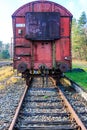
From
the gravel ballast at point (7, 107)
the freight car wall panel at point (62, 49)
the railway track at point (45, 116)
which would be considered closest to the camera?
the railway track at point (45, 116)

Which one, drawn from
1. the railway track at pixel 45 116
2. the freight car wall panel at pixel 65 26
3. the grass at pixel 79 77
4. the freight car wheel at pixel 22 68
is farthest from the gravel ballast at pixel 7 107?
the freight car wall panel at pixel 65 26

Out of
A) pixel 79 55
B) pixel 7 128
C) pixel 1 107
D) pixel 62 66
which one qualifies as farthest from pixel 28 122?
pixel 79 55

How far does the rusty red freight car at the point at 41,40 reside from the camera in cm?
1430

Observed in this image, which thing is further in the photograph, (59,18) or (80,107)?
(59,18)

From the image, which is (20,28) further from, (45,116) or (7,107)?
(45,116)

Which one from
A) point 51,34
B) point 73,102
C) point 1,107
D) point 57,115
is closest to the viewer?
point 57,115

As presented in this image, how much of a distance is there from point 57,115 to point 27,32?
6824mm

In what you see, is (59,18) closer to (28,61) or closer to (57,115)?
(28,61)

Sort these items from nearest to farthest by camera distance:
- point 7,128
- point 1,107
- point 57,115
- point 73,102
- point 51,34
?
1. point 7,128
2. point 57,115
3. point 1,107
4. point 73,102
5. point 51,34

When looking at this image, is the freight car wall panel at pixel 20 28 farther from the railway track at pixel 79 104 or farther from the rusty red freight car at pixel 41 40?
the railway track at pixel 79 104

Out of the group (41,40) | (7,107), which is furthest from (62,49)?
(7,107)

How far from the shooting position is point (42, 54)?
14.6 meters

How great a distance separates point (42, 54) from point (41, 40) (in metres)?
0.69

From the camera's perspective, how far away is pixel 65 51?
14.5 meters
